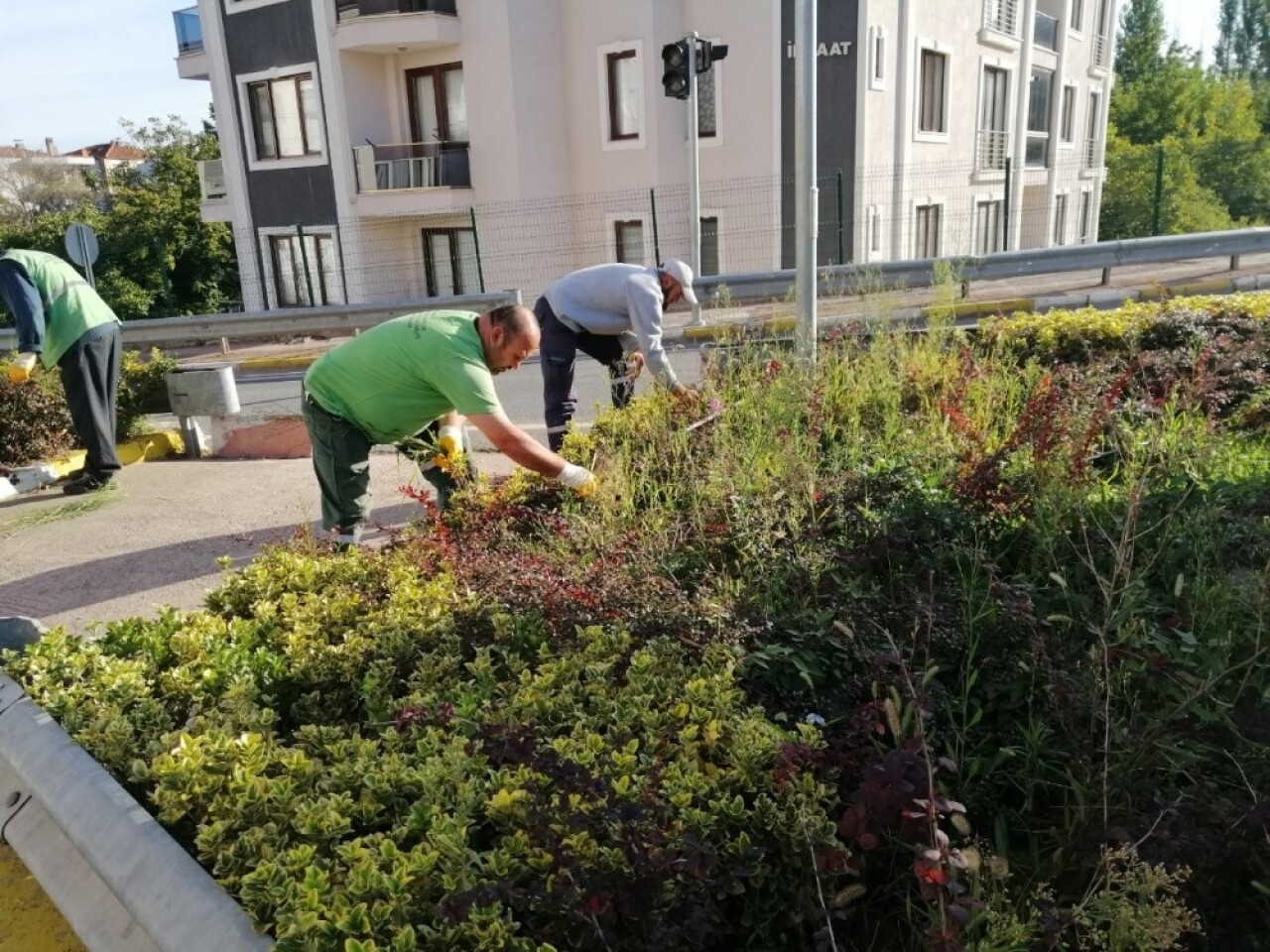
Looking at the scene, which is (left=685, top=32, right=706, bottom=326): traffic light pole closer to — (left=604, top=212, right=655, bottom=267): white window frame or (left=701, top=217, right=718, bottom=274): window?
(left=701, top=217, right=718, bottom=274): window

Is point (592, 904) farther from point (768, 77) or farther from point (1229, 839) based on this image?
point (768, 77)

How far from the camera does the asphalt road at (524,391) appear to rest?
903 cm

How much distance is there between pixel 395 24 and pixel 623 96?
4.87 meters

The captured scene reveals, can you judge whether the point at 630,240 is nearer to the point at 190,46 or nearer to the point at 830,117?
the point at 830,117

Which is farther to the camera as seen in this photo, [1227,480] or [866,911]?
[1227,480]

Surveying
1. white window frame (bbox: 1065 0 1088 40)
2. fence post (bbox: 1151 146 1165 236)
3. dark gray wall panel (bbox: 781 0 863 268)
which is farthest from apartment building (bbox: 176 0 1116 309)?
white window frame (bbox: 1065 0 1088 40)

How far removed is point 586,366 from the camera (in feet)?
37.6

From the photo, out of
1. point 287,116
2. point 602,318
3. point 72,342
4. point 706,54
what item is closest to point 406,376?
point 602,318

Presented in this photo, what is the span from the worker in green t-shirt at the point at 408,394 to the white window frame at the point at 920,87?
18.4 metres

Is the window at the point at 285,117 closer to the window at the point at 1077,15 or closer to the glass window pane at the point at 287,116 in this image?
the glass window pane at the point at 287,116

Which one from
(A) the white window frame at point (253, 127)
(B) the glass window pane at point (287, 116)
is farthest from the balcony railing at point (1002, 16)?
(B) the glass window pane at point (287, 116)

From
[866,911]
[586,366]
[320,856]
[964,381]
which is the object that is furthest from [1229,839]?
[586,366]

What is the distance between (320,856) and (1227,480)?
360 cm

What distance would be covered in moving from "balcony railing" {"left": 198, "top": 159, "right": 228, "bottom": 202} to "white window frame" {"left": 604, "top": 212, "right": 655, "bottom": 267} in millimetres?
11115
